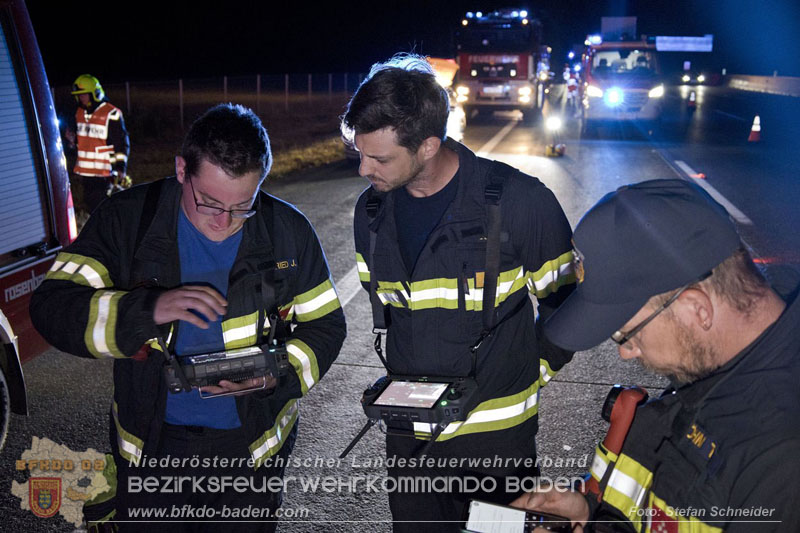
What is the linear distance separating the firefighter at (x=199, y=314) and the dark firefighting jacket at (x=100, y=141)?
731 centimetres

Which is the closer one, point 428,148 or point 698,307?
point 698,307

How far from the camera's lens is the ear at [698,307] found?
1.60m

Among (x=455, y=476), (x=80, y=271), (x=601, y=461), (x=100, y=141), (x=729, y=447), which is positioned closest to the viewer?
(x=729, y=447)

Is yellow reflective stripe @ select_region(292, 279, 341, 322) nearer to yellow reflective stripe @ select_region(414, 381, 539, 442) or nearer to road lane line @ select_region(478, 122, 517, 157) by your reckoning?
yellow reflective stripe @ select_region(414, 381, 539, 442)

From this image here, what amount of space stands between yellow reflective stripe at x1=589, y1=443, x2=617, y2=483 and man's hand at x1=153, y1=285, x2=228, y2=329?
118cm

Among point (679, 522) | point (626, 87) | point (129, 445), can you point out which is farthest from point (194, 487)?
point (626, 87)

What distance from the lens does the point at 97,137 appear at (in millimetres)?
9258

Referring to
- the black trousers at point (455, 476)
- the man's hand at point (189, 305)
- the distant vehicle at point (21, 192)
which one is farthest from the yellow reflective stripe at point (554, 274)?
the distant vehicle at point (21, 192)

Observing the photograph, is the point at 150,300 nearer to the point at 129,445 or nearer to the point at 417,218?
the point at 129,445

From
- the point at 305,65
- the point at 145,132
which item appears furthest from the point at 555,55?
the point at 305,65

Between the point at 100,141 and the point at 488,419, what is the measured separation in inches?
320

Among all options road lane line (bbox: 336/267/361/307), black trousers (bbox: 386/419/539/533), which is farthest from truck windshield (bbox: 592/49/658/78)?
black trousers (bbox: 386/419/539/533)

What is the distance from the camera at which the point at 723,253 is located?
159cm

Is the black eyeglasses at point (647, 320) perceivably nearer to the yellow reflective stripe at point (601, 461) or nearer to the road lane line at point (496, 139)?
the yellow reflective stripe at point (601, 461)
